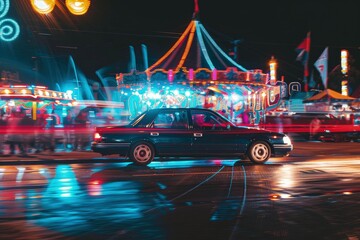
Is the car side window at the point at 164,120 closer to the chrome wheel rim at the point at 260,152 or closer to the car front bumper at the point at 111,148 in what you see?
the car front bumper at the point at 111,148

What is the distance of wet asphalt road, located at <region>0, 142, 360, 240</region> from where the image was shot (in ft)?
18.8

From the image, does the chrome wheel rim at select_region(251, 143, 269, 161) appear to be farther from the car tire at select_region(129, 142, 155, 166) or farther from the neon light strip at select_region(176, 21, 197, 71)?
the neon light strip at select_region(176, 21, 197, 71)

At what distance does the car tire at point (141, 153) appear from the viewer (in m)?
12.5

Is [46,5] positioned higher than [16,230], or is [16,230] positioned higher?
[46,5]

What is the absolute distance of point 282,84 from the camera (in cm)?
2916

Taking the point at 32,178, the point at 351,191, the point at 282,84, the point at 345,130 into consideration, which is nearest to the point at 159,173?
the point at 32,178

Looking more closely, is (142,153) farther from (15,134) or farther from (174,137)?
(15,134)

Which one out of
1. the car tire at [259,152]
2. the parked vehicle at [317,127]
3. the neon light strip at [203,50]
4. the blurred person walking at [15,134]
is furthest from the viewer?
the neon light strip at [203,50]

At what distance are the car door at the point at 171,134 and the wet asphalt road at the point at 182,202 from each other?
512 mm

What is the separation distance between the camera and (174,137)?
12516 mm

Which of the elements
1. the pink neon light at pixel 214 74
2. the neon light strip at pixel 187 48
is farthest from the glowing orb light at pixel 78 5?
the pink neon light at pixel 214 74

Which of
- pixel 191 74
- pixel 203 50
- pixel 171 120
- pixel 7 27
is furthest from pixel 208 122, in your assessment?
pixel 7 27

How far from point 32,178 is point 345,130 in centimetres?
1814

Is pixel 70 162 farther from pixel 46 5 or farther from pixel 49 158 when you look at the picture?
pixel 46 5
